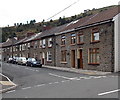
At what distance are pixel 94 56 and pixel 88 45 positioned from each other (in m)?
1.70

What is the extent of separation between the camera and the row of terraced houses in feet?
81.3

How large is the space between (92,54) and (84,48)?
1.77 m

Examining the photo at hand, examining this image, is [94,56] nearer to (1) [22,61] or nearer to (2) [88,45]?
(2) [88,45]

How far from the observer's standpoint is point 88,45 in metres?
28.6

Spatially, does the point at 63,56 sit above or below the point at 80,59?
above

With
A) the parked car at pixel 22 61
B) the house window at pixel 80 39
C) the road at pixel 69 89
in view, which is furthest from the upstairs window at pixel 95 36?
the parked car at pixel 22 61

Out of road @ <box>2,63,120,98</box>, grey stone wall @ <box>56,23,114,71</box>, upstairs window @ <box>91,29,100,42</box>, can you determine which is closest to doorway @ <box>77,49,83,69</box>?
grey stone wall @ <box>56,23,114,71</box>

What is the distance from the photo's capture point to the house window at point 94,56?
89.0 feet

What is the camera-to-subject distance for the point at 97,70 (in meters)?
26.6

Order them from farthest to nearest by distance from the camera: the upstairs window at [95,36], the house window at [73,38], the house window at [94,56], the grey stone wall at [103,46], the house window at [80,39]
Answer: the house window at [73,38] → the house window at [80,39] → the house window at [94,56] → the upstairs window at [95,36] → the grey stone wall at [103,46]

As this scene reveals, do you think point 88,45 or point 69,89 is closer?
point 69,89

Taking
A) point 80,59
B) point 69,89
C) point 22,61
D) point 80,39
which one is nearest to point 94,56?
point 80,59

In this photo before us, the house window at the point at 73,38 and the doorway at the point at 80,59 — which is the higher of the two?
the house window at the point at 73,38

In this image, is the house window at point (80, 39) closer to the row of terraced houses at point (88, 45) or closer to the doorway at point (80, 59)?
the row of terraced houses at point (88, 45)
